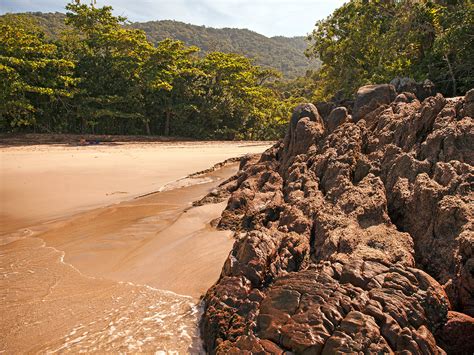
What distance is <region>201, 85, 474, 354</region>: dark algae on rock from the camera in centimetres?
331

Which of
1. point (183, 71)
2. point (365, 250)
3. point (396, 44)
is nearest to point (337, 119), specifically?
point (365, 250)

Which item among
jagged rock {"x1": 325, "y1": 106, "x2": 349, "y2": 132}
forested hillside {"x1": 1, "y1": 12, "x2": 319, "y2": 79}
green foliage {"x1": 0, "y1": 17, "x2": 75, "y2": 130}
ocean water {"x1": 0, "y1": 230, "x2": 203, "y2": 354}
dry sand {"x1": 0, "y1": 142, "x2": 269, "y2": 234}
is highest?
forested hillside {"x1": 1, "y1": 12, "x2": 319, "y2": 79}

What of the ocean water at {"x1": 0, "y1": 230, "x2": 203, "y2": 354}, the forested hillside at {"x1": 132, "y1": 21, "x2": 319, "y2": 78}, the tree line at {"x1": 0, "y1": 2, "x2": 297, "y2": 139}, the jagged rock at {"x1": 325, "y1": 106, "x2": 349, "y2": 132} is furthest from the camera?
the forested hillside at {"x1": 132, "y1": 21, "x2": 319, "y2": 78}

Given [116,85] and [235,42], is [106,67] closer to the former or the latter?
[116,85]

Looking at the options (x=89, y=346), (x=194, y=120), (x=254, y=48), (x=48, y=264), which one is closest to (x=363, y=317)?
(x=89, y=346)

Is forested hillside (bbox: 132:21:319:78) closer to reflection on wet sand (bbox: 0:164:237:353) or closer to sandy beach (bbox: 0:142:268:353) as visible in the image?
sandy beach (bbox: 0:142:268:353)

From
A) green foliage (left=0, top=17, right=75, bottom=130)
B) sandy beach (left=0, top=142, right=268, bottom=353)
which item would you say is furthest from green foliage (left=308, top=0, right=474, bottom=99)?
green foliage (left=0, top=17, right=75, bottom=130)

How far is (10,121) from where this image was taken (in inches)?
927

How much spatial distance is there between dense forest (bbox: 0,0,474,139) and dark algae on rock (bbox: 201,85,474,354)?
18.5 ft

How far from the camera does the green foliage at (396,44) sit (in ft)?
34.1

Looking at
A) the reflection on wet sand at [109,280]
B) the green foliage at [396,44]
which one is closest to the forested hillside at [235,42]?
the green foliage at [396,44]

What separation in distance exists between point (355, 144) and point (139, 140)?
2111cm

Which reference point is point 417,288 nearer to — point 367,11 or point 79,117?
point 367,11

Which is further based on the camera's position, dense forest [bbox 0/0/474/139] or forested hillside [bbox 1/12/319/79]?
forested hillside [bbox 1/12/319/79]
